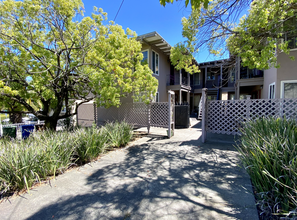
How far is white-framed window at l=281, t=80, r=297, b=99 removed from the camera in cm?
610

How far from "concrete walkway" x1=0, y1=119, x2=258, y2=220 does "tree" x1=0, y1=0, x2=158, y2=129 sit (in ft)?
11.5

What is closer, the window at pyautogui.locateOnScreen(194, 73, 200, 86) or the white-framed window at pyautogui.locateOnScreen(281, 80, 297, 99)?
the white-framed window at pyautogui.locateOnScreen(281, 80, 297, 99)

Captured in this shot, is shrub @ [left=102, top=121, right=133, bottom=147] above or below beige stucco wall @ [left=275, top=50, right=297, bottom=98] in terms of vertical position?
below

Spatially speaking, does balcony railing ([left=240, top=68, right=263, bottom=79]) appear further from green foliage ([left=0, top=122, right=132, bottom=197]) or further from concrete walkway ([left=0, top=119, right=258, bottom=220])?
green foliage ([left=0, top=122, right=132, bottom=197])

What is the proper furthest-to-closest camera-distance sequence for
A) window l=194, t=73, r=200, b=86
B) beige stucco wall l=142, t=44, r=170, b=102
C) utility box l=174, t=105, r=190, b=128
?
window l=194, t=73, r=200, b=86, beige stucco wall l=142, t=44, r=170, b=102, utility box l=174, t=105, r=190, b=128

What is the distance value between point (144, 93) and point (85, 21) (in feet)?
13.1

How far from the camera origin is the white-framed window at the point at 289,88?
240 inches

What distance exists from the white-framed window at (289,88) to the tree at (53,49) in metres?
5.78

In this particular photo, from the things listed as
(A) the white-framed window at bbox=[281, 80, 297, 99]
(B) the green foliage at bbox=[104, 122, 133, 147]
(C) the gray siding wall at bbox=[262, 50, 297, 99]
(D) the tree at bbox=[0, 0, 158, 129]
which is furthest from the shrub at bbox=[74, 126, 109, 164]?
(A) the white-framed window at bbox=[281, 80, 297, 99]

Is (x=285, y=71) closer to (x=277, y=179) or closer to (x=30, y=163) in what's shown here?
(x=277, y=179)

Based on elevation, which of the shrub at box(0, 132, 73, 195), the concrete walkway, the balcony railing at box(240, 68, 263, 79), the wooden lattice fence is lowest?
the concrete walkway

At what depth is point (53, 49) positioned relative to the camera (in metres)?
5.52

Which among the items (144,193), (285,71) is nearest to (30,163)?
(144,193)

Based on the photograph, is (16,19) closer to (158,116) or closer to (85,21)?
(85,21)
